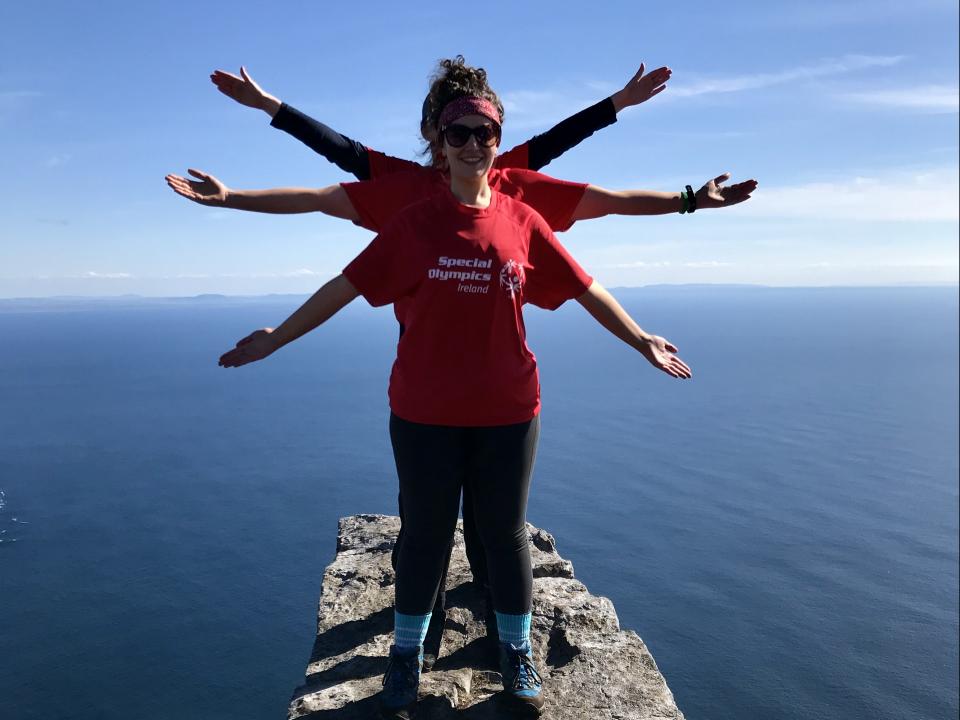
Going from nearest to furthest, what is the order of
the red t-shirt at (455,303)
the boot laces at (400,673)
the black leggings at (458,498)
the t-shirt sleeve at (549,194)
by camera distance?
the red t-shirt at (455,303) < the black leggings at (458,498) < the boot laces at (400,673) < the t-shirt sleeve at (549,194)

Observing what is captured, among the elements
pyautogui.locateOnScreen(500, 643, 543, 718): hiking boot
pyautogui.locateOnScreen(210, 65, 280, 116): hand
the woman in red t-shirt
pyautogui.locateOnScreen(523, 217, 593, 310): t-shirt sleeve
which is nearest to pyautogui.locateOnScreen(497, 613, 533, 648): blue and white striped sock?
pyautogui.locateOnScreen(500, 643, 543, 718): hiking boot

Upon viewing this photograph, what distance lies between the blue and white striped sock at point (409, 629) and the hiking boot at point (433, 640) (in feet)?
1.37

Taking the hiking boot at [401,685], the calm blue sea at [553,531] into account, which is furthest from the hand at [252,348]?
the calm blue sea at [553,531]

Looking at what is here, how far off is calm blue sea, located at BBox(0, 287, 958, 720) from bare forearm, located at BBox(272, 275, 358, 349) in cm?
5758

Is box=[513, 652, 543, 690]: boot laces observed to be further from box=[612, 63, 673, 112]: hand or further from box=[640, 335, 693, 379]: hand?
box=[612, 63, 673, 112]: hand

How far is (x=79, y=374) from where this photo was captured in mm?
153125

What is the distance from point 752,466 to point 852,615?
37.3 m

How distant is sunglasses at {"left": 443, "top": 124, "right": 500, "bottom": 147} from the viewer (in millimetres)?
3004

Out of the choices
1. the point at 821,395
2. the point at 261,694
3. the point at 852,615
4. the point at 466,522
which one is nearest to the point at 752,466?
the point at 852,615

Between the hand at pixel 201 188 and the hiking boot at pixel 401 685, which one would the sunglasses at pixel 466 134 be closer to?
the hand at pixel 201 188

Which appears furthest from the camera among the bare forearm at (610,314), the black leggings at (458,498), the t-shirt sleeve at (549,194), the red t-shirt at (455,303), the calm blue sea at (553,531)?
the calm blue sea at (553,531)

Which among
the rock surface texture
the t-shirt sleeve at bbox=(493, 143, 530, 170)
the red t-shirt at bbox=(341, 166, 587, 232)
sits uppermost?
the t-shirt sleeve at bbox=(493, 143, 530, 170)

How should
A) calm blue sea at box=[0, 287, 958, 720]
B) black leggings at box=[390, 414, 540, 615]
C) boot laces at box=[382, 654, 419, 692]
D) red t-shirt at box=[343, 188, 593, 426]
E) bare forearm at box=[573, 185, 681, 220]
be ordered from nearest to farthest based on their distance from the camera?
red t-shirt at box=[343, 188, 593, 426], black leggings at box=[390, 414, 540, 615], boot laces at box=[382, 654, 419, 692], bare forearm at box=[573, 185, 681, 220], calm blue sea at box=[0, 287, 958, 720]

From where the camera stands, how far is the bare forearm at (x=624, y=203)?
381cm
